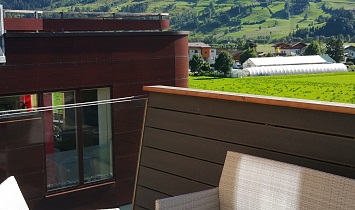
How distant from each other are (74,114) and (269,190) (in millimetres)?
1629

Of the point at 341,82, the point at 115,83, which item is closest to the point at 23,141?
the point at 115,83

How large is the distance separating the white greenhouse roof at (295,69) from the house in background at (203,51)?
927 cm

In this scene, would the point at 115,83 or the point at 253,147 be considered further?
the point at 115,83

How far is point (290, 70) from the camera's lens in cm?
6625

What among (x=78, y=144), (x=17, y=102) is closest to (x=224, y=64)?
(x=17, y=102)

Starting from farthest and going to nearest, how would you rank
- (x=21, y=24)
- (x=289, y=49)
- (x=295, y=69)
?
(x=289, y=49) < (x=295, y=69) < (x=21, y=24)

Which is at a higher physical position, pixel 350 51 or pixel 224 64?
pixel 350 51

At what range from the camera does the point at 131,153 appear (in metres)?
3.28

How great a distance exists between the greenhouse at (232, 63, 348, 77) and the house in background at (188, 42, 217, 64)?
7.92 m

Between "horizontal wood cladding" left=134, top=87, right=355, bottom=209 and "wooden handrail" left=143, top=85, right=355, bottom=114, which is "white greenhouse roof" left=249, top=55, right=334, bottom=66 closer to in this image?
"horizontal wood cladding" left=134, top=87, right=355, bottom=209

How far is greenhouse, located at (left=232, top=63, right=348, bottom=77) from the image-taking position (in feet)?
215

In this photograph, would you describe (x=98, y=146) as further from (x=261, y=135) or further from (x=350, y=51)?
(x=350, y=51)

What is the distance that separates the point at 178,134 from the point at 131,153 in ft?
2.04

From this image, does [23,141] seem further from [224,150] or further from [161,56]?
[161,56]
